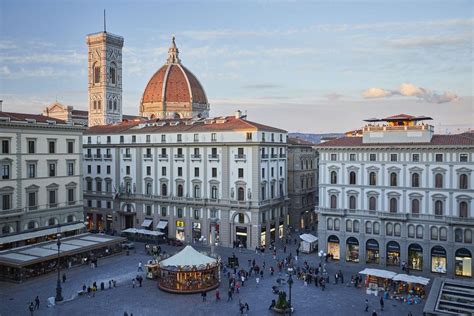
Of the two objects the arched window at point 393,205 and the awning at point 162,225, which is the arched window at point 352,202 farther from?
the awning at point 162,225

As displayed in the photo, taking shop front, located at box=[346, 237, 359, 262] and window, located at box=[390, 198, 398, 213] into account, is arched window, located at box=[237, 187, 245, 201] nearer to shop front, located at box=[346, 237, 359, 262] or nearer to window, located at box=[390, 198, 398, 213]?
shop front, located at box=[346, 237, 359, 262]

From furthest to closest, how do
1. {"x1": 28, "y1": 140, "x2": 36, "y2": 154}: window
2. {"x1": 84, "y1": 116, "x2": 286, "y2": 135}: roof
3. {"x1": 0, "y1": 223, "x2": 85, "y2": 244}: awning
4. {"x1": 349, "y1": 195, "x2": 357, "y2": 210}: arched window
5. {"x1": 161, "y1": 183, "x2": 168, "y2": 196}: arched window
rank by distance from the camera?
1. {"x1": 161, "y1": 183, "x2": 168, "y2": 196}: arched window
2. {"x1": 84, "y1": 116, "x2": 286, "y2": 135}: roof
3. {"x1": 349, "y1": 195, "x2": 357, "y2": 210}: arched window
4. {"x1": 28, "y1": 140, "x2": 36, "y2": 154}: window
5. {"x1": 0, "y1": 223, "x2": 85, "y2": 244}: awning

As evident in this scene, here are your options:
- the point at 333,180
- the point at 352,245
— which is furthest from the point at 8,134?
the point at 352,245

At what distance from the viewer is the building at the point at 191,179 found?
55.8m

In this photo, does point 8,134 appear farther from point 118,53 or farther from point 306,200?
point 118,53

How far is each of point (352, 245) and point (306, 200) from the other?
64.6ft

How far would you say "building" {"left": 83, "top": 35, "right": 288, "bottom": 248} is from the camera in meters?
55.8

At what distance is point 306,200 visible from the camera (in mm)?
68625

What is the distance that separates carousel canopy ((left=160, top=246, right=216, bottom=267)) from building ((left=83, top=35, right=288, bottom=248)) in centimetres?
1537

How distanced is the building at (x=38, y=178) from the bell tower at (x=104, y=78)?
6619 cm

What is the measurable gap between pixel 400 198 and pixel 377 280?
9.26 m

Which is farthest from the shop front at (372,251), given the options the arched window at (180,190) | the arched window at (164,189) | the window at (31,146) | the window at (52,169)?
the window at (31,146)

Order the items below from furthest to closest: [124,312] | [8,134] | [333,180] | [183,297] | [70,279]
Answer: [333,180], [8,134], [70,279], [183,297], [124,312]

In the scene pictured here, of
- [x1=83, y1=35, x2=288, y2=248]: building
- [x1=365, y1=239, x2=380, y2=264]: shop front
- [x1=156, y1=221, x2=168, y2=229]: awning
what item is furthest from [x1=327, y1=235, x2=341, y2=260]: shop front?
[x1=156, y1=221, x2=168, y2=229]: awning
